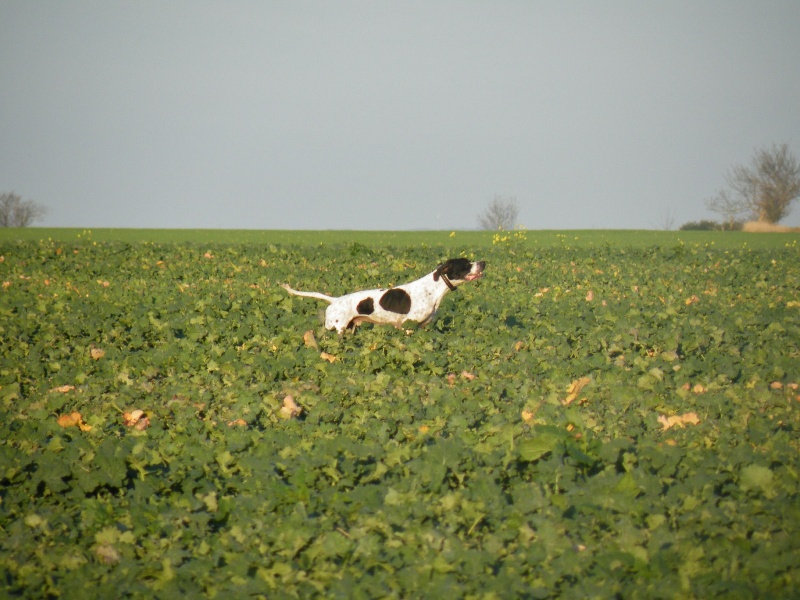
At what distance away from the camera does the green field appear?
14.3 ft

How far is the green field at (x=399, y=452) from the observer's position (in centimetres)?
435

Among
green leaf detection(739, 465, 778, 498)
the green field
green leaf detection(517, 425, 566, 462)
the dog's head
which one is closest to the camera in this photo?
the green field

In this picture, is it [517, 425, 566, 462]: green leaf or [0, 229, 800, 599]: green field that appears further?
[517, 425, 566, 462]: green leaf

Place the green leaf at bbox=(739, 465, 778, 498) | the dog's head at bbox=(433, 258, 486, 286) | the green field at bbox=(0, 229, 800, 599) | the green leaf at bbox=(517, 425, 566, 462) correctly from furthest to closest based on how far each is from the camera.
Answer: the dog's head at bbox=(433, 258, 486, 286) → the green leaf at bbox=(517, 425, 566, 462) → the green leaf at bbox=(739, 465, 778, 498) → the green field at bbox=(0, 229, 800, 599)

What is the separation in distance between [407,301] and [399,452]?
5850 millimetres

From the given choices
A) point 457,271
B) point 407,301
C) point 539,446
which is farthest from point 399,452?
point 457,271

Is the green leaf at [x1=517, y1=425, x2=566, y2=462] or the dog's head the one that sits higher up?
the dog's head

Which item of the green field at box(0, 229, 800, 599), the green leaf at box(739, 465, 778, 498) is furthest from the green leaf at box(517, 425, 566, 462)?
the green leaf at box(739, 465, 778, 498)

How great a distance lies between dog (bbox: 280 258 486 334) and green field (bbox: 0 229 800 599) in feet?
1.28

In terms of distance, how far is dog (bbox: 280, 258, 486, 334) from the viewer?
37.6ft

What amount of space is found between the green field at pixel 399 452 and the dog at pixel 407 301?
389mm

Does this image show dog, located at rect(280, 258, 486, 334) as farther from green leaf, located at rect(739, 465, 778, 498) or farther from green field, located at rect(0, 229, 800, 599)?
green leaf, located at rect(739, 465, 778, 498)

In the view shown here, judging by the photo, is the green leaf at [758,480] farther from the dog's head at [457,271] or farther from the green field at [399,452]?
the dog's head at [457,271]

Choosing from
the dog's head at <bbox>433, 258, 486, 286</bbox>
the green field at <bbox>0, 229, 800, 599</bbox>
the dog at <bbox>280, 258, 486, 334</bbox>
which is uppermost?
the dog's head at <bbox>433, 258, 486, 286</bbox>
